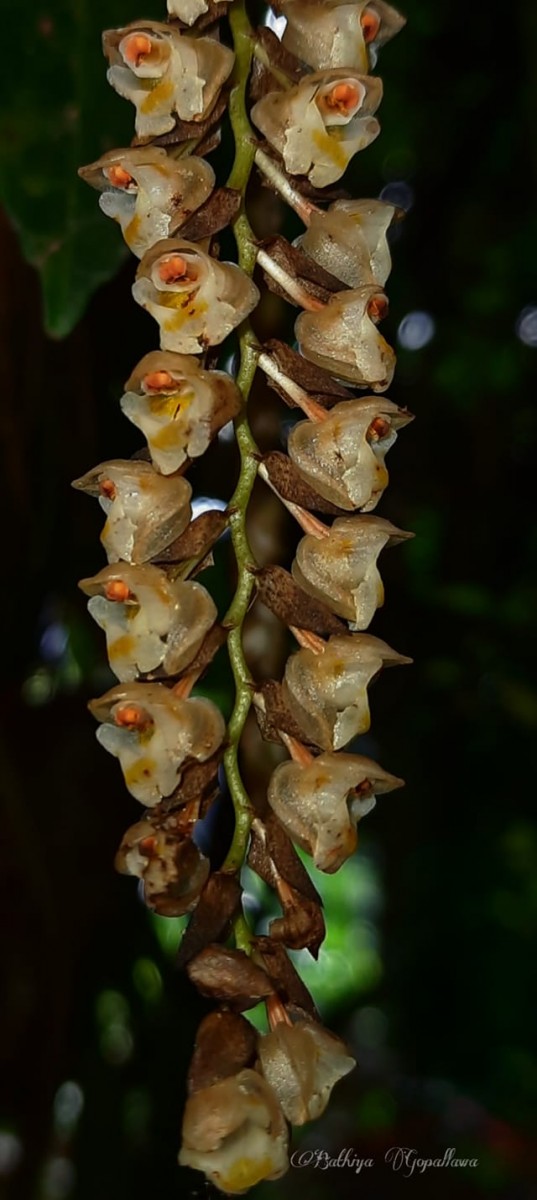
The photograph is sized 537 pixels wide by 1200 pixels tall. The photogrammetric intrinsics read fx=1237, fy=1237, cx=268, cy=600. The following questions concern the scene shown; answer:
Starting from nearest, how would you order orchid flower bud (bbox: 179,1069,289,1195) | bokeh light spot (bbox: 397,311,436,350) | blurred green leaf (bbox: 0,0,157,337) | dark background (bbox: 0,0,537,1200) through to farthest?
orchid flower bud (bbox: 179,1069,289,1195) → blurred green leaf (bbox: 0,0,157,337) → dark background (bbox: 0,0,537,1200) → bokeh light spot (bbox: 397,311,436,350)

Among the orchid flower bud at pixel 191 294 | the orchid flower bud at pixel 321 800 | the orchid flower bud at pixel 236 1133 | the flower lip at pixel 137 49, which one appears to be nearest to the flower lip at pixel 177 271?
the orchid flower bud at pixel 191 294

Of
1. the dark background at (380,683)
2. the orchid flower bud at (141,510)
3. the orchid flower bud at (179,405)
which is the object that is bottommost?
the dark background at (380,683)

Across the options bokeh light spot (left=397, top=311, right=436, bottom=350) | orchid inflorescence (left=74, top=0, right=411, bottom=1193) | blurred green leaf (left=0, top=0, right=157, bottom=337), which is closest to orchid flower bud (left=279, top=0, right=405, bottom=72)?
orchid inflorescence (left=74, top=0, right=411, bottom=1193)

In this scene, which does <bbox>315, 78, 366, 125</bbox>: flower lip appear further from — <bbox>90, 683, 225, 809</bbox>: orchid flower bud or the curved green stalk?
<bbox>90, 683, 225, 809</bbox>: orchid flower bud

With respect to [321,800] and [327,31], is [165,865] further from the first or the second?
[327,31]

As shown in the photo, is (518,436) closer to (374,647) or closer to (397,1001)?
(397,1001)

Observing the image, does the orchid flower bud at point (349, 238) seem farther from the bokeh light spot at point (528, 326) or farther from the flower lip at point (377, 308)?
the bokeh light spot at point (528, 326)

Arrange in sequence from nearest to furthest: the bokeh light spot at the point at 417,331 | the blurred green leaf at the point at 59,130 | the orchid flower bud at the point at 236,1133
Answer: the orchid flower bud at the point at 236,1133 < the blurred green leaf at the point at 59,130 < the bokeh light spot at the point at 417,331
